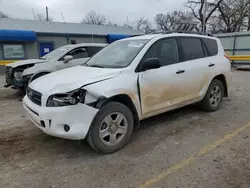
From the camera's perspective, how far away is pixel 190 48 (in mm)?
4211

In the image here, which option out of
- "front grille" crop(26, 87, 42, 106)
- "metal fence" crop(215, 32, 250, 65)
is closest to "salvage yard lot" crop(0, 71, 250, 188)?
"front grille" crop(26, 87, 42, 106)

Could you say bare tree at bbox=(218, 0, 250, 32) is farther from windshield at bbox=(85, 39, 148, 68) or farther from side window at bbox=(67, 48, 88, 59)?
windshield at bbox=(85, 39, 148, 68)

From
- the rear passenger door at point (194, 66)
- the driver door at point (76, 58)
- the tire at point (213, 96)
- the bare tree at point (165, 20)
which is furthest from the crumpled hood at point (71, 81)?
the bare tree at point (165, 20)

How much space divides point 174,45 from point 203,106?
1744mm

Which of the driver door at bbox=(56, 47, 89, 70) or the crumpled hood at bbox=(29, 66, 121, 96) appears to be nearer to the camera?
the crumpled hood at bbox=(29, 66, 121, 96)

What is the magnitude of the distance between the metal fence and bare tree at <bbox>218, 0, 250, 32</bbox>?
44.1 ft

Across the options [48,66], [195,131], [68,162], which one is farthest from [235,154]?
[48,66]

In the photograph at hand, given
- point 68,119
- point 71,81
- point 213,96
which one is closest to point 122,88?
point 71,81

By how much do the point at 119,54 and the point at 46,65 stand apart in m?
3.66

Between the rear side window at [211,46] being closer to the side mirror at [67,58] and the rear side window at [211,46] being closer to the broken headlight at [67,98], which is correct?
the broken headlight at [67,98]

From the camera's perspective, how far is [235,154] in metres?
2.92

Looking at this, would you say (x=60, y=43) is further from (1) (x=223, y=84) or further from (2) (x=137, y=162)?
(2) (x=137, y=162)

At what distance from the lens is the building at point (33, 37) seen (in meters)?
14.6

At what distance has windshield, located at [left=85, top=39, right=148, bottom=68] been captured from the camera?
339cm
